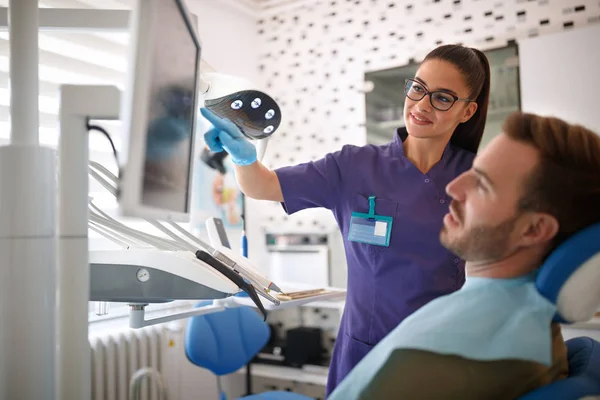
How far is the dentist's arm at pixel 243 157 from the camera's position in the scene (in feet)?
3.93

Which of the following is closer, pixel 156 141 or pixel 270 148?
pixel 156 141

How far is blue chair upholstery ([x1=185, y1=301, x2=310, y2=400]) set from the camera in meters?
2.15

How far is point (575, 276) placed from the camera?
0.76m

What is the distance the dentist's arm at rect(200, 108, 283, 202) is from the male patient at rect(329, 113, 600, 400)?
539 mm

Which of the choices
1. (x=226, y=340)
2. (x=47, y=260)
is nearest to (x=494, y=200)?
(x=47, y=260)

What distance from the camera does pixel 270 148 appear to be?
11.6 feet

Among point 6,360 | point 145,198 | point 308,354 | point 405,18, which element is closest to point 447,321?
point 145,198

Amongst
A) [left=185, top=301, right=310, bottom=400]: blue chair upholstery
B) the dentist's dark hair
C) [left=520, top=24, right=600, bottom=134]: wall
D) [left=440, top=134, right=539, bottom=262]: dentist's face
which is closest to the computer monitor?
[left=440, top=134, right=539, bottom=262]: dentist's face

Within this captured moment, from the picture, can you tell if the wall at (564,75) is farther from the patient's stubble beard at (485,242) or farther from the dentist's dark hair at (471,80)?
the patient's stubble beard at (485,242)

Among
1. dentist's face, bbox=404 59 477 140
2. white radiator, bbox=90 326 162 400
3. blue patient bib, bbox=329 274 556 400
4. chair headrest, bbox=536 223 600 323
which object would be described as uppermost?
dentist's face, bbox=404 59 477 140

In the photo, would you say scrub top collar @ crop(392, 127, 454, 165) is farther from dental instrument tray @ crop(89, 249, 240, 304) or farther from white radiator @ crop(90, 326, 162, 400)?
white radiator @ crop(90, 326, 162, 400)

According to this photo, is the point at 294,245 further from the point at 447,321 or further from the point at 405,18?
the point at 447,321

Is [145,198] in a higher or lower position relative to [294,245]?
higher

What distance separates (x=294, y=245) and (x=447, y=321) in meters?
2.45
